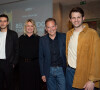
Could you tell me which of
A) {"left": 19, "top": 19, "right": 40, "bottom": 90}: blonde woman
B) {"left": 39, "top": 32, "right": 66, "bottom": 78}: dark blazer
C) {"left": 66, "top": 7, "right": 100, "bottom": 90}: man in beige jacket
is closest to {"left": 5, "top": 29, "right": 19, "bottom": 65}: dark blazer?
{"left": 19, "top": 19, "right": 40, "bottom": 90}: blonde woman

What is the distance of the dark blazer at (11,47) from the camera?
234 centimetres

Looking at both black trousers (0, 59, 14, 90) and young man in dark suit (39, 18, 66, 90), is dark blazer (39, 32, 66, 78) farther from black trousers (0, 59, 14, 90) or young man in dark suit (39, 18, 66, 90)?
black trousers (0, 59, 14, 90)

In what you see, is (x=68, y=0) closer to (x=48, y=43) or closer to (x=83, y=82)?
(x=48, y=43)

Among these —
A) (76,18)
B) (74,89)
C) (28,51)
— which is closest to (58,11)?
(28,51)

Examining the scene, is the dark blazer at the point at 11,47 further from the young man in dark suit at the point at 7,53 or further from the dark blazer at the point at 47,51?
the dark blazer at the point at 47,51

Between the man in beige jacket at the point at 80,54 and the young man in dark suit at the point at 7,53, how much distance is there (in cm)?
118

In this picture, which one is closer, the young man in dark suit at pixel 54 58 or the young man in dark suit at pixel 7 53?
the young man in dark suit at pixel 54 58

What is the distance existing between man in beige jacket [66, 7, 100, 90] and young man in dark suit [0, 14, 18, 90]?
46.4 inches

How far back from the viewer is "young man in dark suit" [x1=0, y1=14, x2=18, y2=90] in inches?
91.4

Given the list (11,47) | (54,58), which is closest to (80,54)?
(54,58)

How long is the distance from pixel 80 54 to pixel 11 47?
1409 millimetres

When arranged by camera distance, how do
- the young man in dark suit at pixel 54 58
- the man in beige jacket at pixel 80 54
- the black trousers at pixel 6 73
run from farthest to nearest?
the black trousers at pixel 6 73, the young man in dark suit at pixel 54 58, the man in beige jacket at pixel 80 54

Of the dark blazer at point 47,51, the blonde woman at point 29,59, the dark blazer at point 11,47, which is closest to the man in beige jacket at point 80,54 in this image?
the dark blazer at point 47,51

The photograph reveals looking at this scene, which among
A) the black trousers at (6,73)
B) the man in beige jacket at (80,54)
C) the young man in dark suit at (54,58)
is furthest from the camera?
the black trousers at (6,73)
